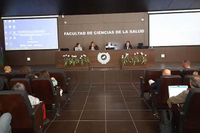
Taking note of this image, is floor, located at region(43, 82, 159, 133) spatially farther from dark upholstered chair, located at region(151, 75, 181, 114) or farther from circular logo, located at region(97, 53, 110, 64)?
circular logo, located at region(97, 53, 110, 64)

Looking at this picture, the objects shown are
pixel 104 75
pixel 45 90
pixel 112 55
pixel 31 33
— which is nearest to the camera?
pixel 45 90

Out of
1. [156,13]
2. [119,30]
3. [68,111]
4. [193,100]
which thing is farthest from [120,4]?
[193,100]

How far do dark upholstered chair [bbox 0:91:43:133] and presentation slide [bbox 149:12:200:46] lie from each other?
8.15 meters

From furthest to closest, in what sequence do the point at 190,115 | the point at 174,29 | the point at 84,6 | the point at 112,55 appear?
the point at 174,29, the point at 84,6, the point at 112,55, the point at 190,115

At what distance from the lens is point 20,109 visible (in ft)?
6.52

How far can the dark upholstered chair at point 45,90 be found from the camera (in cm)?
300

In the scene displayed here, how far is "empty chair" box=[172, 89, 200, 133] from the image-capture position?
1.84m

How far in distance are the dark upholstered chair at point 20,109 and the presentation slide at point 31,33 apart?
7.66 m

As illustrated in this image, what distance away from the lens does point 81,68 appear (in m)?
6.57

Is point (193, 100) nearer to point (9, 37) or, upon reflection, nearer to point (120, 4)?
point (120, 4)

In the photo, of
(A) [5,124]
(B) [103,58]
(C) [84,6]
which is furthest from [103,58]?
(A) [5,124]

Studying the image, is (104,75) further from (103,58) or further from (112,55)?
(112,55)

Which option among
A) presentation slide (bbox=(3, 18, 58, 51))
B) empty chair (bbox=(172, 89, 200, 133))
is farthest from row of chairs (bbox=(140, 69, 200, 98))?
presentation slide (bbox=(3, 18, 58, 51))

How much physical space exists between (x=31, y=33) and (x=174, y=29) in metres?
7.71
